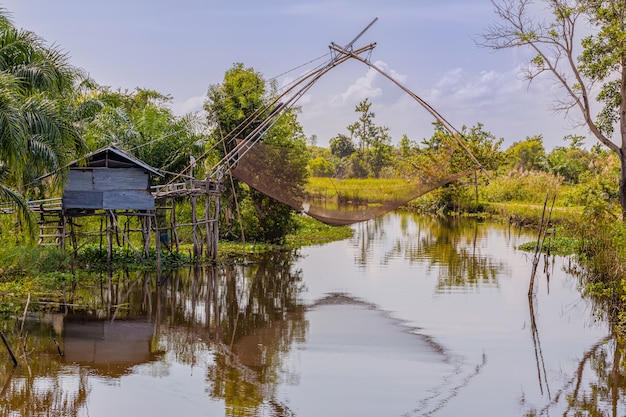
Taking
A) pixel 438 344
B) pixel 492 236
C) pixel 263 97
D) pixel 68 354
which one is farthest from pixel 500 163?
pixel 68 354

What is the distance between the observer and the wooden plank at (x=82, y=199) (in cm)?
1419

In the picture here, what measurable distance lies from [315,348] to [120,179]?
21.0 feet

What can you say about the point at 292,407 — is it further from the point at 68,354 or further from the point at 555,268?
the point at 555,268

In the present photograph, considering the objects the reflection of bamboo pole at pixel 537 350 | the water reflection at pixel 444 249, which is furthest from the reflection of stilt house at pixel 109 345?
the water reflection at pixel 444 249

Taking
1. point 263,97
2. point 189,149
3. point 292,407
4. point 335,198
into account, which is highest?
point 263,97

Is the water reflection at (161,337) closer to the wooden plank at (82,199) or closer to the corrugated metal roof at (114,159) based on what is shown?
the wooden plank at (82,199)

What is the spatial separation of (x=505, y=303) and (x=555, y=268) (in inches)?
166

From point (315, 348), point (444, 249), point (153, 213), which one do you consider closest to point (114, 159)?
point (153, 213)

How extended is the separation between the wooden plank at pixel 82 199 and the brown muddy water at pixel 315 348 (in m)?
1.44

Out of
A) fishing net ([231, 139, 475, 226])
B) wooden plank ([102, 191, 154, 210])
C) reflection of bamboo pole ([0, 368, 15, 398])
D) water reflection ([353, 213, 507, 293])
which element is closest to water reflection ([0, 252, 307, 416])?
reflection of bamboo pole ([0, 368, 15, 398])

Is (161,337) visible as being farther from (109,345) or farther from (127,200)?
(127,200)

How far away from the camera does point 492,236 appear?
952 inches

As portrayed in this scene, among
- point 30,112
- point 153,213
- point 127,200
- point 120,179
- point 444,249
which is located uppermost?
point 30,112

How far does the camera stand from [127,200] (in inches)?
567
